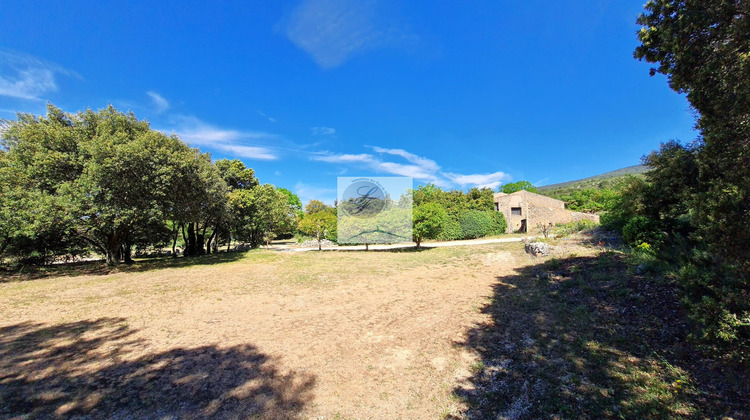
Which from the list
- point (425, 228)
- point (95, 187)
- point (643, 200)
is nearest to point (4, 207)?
point (95, 187)

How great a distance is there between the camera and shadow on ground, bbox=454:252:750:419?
8.59 feet

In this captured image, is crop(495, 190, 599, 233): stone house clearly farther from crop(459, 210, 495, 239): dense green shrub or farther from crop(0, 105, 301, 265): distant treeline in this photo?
crop(0, 105, 301, 265): distant treeline

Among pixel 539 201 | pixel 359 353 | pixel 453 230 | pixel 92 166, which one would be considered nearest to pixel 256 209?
pixel 92 166

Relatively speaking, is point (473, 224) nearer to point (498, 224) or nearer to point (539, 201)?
point (498, 224)

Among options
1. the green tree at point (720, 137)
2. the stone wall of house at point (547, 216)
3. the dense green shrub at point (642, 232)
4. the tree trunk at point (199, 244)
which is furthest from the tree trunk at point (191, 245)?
the stone wall of house at point (547, 216)

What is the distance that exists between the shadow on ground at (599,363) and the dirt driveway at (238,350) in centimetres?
45

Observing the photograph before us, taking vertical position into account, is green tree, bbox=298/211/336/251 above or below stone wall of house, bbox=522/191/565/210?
below

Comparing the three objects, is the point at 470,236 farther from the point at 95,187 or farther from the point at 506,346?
the point at 95,187

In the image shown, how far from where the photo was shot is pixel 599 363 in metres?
3.37

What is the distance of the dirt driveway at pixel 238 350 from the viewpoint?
291 centimetres

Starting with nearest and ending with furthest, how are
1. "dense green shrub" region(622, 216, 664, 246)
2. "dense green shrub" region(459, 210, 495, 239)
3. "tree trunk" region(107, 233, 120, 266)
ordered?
1. "dense green shrub" region(622, 216, 664, 246)
2. "tree trunk" region(107, 233, 120, 266)
3. "dense green shrub" region(459, 210, 495, 239)

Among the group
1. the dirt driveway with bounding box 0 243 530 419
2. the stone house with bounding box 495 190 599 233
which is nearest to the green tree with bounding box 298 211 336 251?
the dirt driveway with bounding box 0 243 530 419

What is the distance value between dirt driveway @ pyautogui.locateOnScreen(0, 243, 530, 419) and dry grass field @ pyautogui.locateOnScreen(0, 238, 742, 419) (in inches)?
1.0

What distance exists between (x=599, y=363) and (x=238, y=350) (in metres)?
5.11
